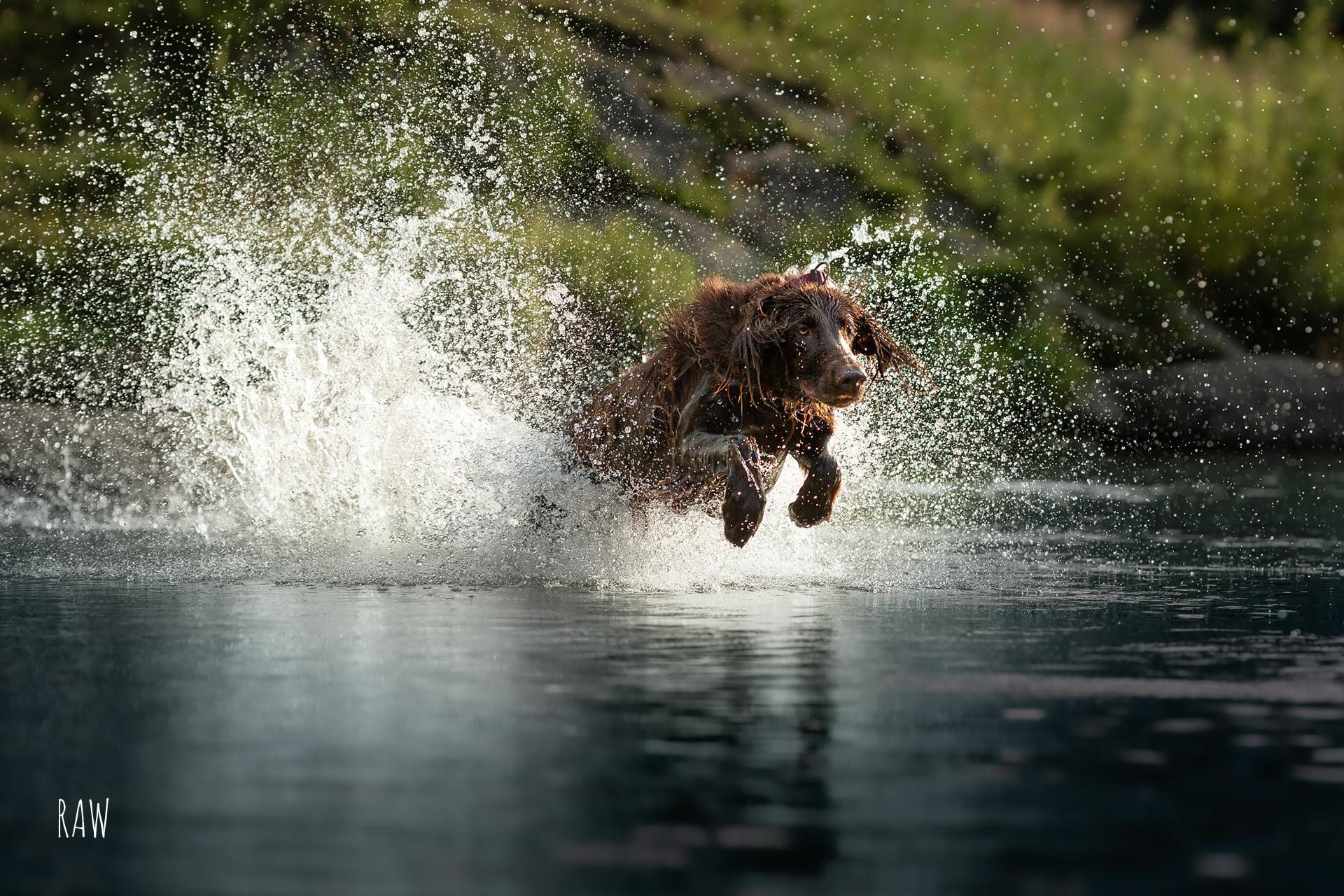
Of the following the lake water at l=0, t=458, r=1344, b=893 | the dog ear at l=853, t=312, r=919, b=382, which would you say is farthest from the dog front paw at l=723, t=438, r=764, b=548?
the dog ear at l=853, t=312, r=919, b=382

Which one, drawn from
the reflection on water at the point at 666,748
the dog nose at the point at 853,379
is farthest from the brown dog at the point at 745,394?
the reflection on water at the point at 666,748

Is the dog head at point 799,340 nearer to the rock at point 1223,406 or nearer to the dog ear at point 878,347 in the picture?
the dog ear at point 878,347

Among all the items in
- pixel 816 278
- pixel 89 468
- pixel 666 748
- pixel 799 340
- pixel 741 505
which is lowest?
pixel 666 748

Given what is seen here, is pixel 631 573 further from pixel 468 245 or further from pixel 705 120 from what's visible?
pixel 705 120

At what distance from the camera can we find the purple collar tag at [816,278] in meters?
9.28

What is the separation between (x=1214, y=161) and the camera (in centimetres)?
3206

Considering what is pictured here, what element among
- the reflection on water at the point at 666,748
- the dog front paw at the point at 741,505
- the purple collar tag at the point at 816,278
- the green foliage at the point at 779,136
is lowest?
the reflection on water at the point at 666,748

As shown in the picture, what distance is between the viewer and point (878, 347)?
31.4 ft

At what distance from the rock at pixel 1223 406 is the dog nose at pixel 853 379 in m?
16.0

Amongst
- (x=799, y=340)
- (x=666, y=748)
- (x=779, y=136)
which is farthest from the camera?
(x=779, y=136)

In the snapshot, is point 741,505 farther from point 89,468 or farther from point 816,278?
point 89,468

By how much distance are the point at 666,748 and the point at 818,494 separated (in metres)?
4.47

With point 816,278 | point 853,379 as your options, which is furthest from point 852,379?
point 816,278

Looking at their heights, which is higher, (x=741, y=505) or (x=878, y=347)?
(x=878, y=347)
